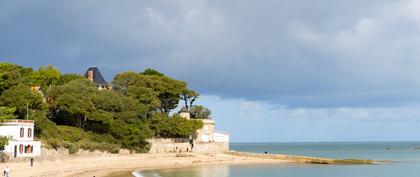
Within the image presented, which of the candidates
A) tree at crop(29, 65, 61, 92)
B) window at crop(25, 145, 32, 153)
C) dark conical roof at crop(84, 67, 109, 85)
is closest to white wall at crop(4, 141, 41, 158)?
window at crop(25, 145, 32, 153)

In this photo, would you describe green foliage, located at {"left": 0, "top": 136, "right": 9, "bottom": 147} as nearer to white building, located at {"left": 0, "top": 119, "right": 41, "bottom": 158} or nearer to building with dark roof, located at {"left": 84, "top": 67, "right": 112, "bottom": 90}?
white building, located at {"left": 0, "top": 119, "right": 41, "bottom": 158}

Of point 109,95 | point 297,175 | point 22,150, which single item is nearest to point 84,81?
point 109,95

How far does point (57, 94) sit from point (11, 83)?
8.02 metres

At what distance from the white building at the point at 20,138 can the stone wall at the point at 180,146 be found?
22251mm

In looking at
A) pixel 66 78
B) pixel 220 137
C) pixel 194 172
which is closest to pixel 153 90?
pixel 66 78

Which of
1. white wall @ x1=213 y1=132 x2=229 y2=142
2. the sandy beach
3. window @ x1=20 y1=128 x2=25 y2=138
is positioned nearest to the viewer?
the sandy beach

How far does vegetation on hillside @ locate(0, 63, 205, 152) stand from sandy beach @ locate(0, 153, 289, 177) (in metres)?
2.51

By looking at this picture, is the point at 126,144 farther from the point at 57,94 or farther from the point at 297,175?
the point at 297,175

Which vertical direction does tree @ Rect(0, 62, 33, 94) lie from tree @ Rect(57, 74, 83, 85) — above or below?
below

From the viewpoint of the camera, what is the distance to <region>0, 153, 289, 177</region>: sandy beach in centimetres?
4438

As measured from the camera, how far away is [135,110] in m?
70.7

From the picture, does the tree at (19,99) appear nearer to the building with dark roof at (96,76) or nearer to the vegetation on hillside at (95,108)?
the vegetation on hillside at (95,108)

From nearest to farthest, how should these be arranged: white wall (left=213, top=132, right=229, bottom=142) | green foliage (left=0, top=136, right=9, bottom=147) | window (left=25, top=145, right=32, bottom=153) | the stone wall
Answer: green foliage (left=0, top=136, right=9, bottom=147)
window (left=25, top=145, right=32, bottom=153)
the stone wall
white wall (left=213, top=132, right=229, bottom=142)

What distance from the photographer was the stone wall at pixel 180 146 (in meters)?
75.1
